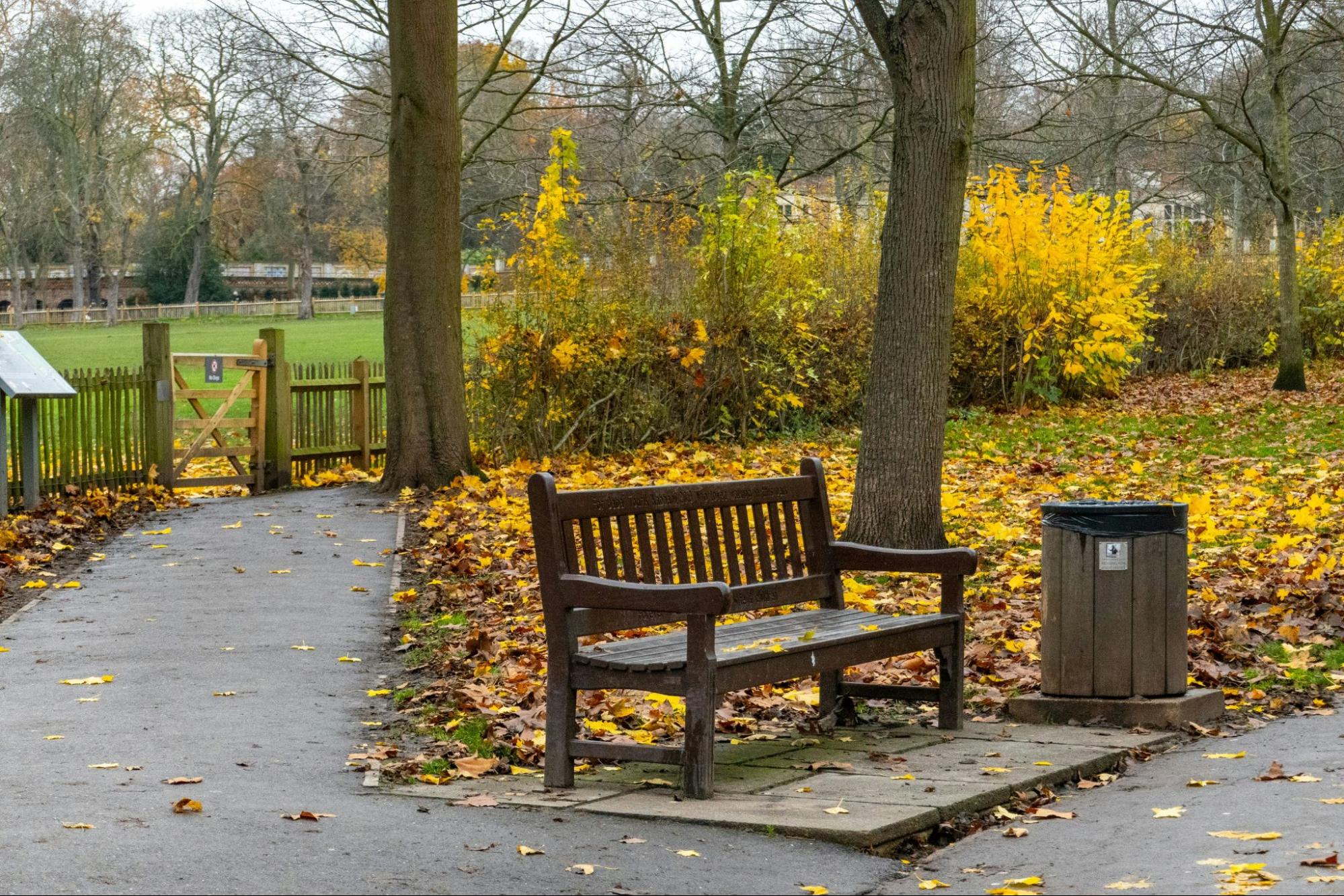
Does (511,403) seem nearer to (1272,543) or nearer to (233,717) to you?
(1272,543)

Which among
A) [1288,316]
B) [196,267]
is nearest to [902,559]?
[1288,316]

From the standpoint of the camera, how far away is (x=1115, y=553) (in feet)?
20.4

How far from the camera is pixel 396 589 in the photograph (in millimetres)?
10531

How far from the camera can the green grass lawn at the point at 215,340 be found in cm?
4138

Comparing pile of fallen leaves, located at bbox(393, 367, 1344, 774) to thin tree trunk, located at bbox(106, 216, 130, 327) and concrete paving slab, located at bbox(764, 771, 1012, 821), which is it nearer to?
concrete paving slab, located at bbox(764, 771, 1012, 821)

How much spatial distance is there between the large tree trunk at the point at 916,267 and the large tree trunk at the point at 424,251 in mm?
6791

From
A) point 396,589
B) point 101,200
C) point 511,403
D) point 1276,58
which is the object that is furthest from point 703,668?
point 101,200

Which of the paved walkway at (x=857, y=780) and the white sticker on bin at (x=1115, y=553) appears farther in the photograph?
the white sticker on bin at (x=1115, y=553)

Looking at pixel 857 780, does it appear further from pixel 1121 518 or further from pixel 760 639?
pixel 1121 518

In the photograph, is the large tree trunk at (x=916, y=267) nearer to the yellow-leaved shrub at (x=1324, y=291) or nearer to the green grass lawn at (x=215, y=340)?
the yellow-leaved shrub at (x=1324, y=291)

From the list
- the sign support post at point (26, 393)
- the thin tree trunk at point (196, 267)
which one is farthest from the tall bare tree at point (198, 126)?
the sign support post at point (26, 393)

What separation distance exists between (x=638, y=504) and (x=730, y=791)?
3.87 feet

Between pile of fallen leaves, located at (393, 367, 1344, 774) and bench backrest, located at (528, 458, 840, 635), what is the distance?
670mm

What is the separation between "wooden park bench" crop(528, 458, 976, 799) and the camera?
5207 mm
